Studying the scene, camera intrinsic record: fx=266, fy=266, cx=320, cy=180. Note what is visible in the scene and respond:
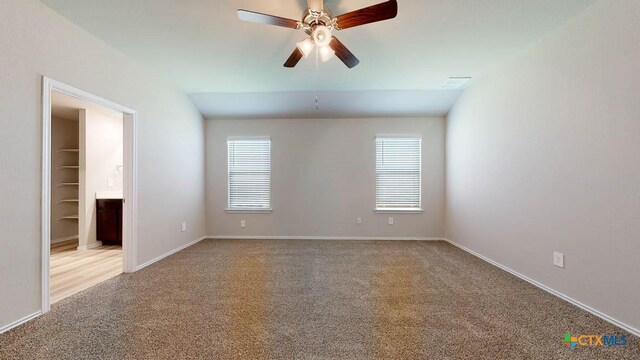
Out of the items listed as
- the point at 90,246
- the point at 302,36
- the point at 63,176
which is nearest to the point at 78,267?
the point at 90,246

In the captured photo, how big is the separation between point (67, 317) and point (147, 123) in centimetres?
232

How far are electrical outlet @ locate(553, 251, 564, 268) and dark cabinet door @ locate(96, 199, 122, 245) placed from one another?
609 centimetres

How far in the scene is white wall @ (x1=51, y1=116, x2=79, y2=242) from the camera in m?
4.97

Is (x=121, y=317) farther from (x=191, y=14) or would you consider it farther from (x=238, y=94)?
(x=238, y=94)

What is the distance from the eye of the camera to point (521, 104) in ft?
9.97

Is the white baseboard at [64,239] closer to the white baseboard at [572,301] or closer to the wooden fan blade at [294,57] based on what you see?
the wooden fan blade at [294,57]

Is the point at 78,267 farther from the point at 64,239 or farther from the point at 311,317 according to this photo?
the point at 311,317

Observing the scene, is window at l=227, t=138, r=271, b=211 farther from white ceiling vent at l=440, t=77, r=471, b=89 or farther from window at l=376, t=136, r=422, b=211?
white ceiling vent at l=440, t=77, r=471, b=89

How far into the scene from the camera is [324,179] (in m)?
5.18

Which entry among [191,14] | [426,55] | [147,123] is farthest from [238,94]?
[426,55]

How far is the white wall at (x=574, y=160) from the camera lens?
6.50ft

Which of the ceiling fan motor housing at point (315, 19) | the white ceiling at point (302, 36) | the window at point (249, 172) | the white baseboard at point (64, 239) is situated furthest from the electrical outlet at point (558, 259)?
the white baseboard at point (64, 239)

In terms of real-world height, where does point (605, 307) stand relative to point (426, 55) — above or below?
below

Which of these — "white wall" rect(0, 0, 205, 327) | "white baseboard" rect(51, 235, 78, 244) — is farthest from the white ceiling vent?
"white baseboard" rect(51, 235, 78, 244)
